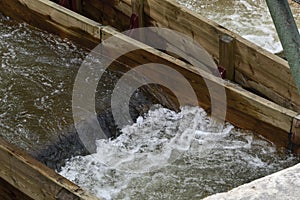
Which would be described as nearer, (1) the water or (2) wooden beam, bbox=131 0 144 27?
(2) wooden beam, bbox=131 0 144 27

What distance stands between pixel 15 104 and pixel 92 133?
793 mm

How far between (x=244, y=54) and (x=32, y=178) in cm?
209

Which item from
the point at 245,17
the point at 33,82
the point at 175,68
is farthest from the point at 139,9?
the point at 245,17

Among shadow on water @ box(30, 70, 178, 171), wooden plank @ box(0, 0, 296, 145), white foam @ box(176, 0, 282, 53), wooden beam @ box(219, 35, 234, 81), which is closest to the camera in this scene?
wooden plank @ box(0, 0, 296, 145)

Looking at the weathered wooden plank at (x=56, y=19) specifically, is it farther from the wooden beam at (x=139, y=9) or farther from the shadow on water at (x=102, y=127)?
the shadow on water at (x=102, y=127)

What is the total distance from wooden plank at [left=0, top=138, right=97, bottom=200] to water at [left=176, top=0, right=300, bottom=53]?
3306mm

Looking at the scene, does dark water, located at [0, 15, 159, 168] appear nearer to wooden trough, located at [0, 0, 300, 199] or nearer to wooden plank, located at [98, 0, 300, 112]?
wooden trough, located at [0, 0, 300, 199]

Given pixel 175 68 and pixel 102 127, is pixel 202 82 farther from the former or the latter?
pixel 102 127

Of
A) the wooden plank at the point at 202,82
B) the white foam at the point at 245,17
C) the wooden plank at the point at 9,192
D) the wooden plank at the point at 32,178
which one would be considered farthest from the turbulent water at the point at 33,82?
the white foam at the point at 245,17

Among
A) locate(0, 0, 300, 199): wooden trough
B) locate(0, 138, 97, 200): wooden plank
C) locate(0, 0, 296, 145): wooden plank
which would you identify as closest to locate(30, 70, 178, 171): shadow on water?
locate(0, 0, 300, 199): wooden trough

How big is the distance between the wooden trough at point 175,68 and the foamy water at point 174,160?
0.47 ft

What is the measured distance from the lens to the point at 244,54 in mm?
4746

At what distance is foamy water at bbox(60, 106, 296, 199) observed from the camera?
4027 millimetres

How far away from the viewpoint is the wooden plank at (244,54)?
14.9 ft
